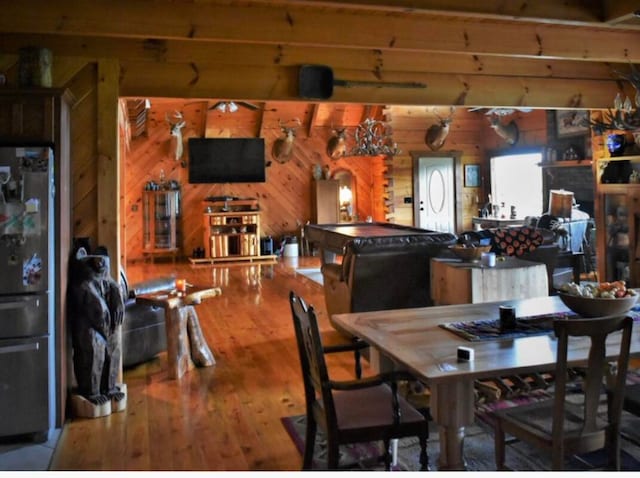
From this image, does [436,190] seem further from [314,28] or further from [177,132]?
[314,28]

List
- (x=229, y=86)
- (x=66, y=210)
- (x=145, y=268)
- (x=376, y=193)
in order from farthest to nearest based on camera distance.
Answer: (x=376, y=193) < (x=145, y=268) < (x=229, y=86) < (x=66, y=210)

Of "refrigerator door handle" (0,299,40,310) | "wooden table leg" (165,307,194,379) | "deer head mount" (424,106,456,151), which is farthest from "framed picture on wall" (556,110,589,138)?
"refrigerator door handle" (0,299,40,310)

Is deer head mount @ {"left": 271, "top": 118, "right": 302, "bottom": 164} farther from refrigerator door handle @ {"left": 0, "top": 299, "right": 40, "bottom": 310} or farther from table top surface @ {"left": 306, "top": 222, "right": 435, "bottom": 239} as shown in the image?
refrigerator door handle @ {"left": 0, "top": 299, "right": 40, "bottom": 310}

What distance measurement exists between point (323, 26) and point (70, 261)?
250 centimetres

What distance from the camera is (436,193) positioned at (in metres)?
11.6

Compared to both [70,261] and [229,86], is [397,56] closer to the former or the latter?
[229,86]

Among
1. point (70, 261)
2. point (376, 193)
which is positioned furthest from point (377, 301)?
point (376, 193)

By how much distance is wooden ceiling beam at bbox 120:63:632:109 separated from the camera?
4.36 meters

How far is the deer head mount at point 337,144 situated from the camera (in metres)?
11.7

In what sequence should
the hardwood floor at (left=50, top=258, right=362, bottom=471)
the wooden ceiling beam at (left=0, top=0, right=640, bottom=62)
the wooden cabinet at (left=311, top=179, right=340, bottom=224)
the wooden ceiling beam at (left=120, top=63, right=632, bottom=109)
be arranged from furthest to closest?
1. the wooden cabinet at (left=311, top=179, right=340, bottom=224)
2. the wooden ceiling beam at (left=120, top=63, right=632, bottom=109)
3. the wooden ceiling beam at (left=0, top=0, right=640, bottom=62)
4. the hardwood floor at (left=50, top=258, right=362, bottom=471)

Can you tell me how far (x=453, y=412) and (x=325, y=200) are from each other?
9.98m

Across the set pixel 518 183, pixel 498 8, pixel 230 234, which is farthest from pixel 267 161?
pixel 498 8

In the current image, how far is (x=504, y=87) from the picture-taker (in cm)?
527

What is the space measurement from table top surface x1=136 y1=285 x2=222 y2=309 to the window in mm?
7585
